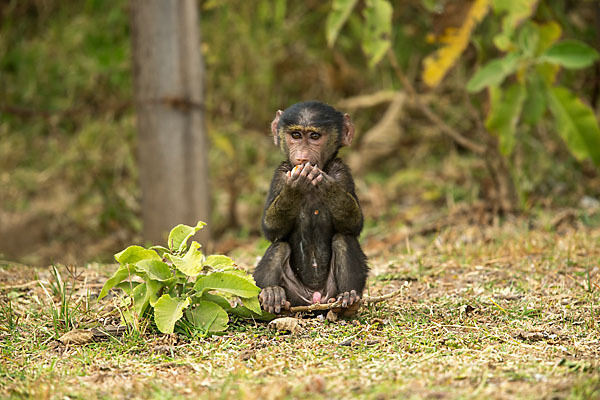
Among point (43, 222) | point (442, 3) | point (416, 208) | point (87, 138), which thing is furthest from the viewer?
point (87, 138)

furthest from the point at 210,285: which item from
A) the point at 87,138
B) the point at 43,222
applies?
the point at 87,138

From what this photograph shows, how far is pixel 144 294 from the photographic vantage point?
137 inches

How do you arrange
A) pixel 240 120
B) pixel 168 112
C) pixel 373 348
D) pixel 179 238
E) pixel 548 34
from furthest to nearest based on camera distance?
pixel 240 120, pixel 168 112, pixel 548 34, pixel 179 238, pixel 373 348

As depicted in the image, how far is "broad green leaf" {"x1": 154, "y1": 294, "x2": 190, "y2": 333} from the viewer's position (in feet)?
10.7

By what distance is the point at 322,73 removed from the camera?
10.1m

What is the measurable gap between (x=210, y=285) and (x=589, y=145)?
12.7 feet

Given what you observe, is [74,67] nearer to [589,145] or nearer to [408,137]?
[408,137]

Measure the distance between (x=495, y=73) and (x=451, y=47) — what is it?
1.89 ft

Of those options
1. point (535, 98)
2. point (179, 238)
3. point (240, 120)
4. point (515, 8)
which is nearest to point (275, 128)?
point (179, 238)

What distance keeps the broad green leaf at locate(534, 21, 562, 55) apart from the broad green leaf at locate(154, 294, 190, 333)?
4213 millimetres

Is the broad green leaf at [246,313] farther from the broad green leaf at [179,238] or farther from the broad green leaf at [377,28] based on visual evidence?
the broad green leaf at [377,28]

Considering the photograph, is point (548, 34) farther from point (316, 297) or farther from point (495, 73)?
point (316, 297)

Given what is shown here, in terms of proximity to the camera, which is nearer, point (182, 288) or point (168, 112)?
point (182, 288)

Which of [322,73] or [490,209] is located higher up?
[322,73]
